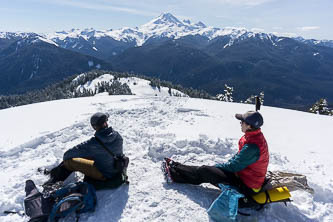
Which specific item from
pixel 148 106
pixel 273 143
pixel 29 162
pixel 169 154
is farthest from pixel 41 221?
pixel 148 106

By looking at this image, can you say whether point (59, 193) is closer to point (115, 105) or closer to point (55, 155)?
point (55, 155)

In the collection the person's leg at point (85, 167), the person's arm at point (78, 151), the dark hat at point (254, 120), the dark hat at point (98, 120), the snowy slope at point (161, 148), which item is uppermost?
the dark hat at point (254, 120)

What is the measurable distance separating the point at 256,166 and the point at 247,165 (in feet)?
0.79

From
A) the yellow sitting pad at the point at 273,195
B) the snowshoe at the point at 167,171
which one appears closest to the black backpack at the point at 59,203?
the snowshoe at the point at 167,171

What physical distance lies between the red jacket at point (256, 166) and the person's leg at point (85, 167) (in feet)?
12.5

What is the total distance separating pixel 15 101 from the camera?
140 meters

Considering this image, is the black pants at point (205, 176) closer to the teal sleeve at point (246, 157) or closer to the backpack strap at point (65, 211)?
the teal sleeve at point (246, 157)

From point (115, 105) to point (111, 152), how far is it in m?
10.1

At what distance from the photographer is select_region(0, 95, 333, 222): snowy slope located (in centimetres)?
578

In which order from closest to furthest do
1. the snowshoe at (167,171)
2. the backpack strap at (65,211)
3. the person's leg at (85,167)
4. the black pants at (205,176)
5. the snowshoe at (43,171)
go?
the backpack strap at (65,211), the black pants at (205,176), the person's leg at (85,167), the snowshoe at (167,171), the snowshoe at (43,171)

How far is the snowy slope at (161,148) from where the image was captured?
578cm


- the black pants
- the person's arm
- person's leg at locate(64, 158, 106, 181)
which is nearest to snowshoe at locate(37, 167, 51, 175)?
person's leg at locate(64, 158, 106, 181)

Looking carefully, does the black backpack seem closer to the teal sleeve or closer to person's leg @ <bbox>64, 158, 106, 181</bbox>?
person's leg @ <bbox>64, 158, 106, 181</bbox>

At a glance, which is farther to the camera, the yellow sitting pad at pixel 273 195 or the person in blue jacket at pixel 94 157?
the person in blue jacket at pixel 94 157
